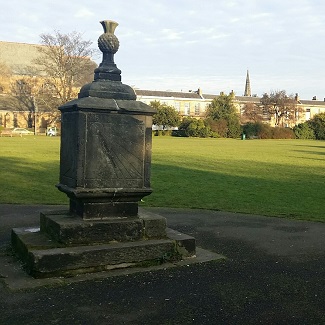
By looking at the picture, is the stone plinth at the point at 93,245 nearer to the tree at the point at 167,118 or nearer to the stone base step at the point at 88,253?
the stone base step at the point at 88,253

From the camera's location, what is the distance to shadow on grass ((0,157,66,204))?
10.2 m

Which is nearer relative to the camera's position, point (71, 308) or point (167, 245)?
point (71, 308)

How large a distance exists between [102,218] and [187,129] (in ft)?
216

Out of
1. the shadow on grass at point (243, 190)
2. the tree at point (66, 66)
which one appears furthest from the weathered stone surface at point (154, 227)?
the tree at point (66, 66)

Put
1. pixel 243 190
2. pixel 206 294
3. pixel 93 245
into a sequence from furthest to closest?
1. pixel 243 190
2. pixel 93 245
3. pixel 206 294

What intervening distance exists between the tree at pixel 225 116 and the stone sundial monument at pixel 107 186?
6762 cm

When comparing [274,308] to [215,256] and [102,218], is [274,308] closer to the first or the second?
[215,256]

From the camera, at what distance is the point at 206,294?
428 cm

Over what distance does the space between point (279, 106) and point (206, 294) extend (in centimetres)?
10001

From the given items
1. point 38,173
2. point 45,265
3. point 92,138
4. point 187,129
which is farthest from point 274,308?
point 187,129

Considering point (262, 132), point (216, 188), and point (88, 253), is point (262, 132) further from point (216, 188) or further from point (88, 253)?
point (88, 253)

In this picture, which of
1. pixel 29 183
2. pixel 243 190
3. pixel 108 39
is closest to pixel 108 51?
pixel 108 39

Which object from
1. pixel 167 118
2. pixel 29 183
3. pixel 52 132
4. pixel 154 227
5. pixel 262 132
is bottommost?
pixel 29 183

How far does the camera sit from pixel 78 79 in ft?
209
